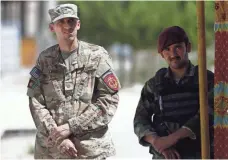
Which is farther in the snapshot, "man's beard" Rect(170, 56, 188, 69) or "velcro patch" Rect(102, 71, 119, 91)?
"velcro patch" Rect(102, 71, 119, 91)

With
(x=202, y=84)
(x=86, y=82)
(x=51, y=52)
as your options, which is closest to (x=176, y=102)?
(x=202, y=84)

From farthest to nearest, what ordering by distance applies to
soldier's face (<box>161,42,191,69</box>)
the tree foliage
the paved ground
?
1. the tree foliage
2. the paved ground
3. soldier's face (<box>161,42,191,69</box>)

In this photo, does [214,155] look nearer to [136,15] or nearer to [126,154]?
[126,154]

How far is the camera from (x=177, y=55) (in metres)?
3.36

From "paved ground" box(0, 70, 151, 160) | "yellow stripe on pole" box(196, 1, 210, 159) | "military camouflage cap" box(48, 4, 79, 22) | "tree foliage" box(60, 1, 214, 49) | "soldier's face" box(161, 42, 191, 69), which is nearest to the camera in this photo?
"yellow stripe on pole" box(196, 1, 210, 159)

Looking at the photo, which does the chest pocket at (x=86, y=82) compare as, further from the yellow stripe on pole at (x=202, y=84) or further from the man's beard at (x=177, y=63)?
the yellow stripe on pole at (x=202, y=84)

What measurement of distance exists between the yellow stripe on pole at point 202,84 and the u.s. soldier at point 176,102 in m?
0.06

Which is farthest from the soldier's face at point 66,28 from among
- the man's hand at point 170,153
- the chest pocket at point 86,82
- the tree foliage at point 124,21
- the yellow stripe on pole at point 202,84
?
the tree foliage at point 124,21

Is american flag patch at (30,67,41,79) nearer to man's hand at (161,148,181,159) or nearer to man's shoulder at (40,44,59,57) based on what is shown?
man's shoulder at (40,44,59,57)

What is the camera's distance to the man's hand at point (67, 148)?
11.3ft

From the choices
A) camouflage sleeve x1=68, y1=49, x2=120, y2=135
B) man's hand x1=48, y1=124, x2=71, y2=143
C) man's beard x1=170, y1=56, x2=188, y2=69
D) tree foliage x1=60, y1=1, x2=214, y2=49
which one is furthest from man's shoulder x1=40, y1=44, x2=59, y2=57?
tree foliage x1=60, y1=1, x2=214, y2=49

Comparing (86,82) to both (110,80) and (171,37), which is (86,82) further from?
(171,37)

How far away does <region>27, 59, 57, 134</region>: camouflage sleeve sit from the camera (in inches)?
137

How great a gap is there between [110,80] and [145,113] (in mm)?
270
